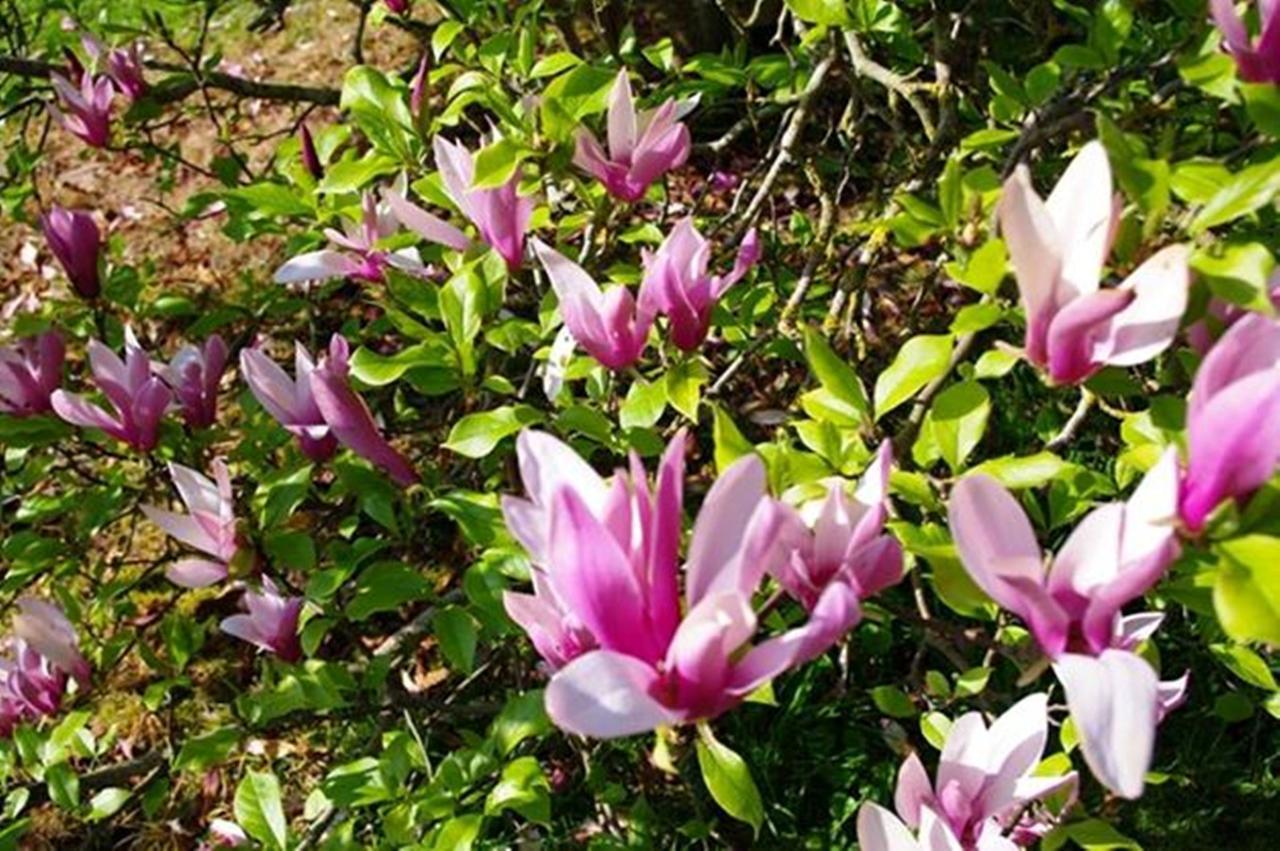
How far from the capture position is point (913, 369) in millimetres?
1178

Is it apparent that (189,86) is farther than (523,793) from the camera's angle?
Yes

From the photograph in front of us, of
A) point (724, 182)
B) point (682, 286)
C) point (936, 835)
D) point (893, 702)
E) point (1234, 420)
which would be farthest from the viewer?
point (724, 182)

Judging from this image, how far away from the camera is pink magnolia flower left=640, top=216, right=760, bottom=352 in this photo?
1229 millimetres

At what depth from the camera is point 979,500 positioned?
814mm

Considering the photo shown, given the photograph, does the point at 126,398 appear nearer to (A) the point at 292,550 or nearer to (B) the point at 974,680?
(A) the point at 292,550

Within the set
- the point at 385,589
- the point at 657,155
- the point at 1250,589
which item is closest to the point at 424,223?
the point at 657,155

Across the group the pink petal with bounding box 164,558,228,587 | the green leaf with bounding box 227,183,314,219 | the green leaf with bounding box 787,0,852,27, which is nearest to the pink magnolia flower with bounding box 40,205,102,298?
the green leaf with bounding box 227,183,314,219

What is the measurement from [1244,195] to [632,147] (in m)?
0.69

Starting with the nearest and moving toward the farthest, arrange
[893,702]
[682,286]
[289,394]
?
[682,286] → [289,394] → [893,702]

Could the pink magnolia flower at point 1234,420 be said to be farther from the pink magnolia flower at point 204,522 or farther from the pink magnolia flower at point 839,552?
the pink magnolia flower at point 204,522

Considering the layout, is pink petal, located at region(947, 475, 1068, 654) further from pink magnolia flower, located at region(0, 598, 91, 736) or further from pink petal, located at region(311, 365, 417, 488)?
pink magnolia flower, located at region(0, 598, 91, 736)

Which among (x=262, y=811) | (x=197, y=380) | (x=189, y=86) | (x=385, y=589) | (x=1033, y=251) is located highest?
(x=1033, y=251)

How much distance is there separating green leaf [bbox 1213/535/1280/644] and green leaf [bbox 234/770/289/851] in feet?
3.94

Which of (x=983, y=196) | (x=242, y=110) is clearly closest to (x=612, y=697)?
(x=983, y=196)
